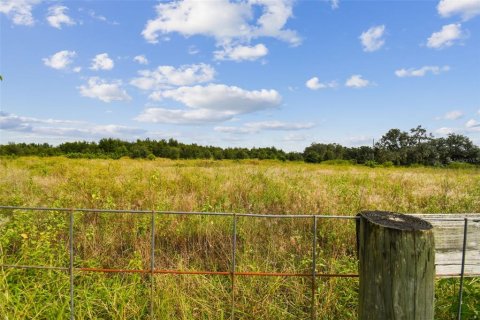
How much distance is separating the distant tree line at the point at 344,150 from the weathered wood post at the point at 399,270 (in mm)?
50580

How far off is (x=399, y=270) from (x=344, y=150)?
7617cm

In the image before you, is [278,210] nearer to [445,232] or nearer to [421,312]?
[445,232]

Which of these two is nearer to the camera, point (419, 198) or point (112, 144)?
point (419, 198)

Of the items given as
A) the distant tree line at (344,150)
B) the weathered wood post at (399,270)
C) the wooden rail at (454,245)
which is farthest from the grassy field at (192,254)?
the distant tree line at (344,150)

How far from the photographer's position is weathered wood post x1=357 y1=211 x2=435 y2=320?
1574 mm

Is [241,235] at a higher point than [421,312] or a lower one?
lower

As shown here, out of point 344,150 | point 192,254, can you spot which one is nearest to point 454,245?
point 192,254

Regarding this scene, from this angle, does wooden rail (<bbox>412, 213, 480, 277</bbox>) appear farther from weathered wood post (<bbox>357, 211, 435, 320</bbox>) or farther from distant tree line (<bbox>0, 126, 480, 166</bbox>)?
distant tree line (<bbox>0, 126, 480, 166</bbox>)

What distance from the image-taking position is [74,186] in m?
8.19

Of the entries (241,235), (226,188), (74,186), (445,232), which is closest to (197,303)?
(241,235)

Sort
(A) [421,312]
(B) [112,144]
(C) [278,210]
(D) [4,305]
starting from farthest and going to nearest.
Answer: (B) [112,144]
(C) [278,210]
(D) [4,305]
(A) [421,312]

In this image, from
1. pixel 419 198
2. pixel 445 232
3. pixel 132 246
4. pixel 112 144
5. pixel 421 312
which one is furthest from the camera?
pixel 112 144

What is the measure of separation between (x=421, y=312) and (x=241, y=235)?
10.5ft

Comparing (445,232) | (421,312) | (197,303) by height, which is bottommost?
(197,303)
